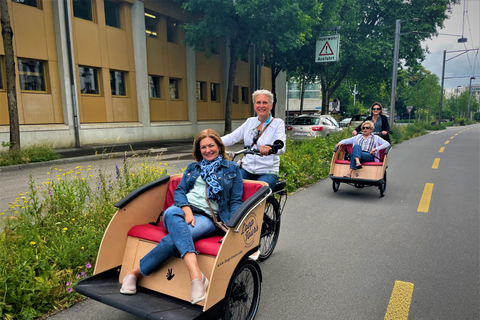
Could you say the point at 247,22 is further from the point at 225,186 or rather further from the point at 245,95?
the point at 225,186

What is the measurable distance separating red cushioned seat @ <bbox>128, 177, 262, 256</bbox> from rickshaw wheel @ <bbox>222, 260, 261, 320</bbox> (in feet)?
0.86

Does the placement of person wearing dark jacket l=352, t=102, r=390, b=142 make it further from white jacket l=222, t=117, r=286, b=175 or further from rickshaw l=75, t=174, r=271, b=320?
rickshaw l=75, t=174, r=271, b=320

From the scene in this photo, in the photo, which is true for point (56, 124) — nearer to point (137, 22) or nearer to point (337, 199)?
point (137, 22)

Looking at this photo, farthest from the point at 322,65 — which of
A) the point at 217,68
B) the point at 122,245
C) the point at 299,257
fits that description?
the point at 122,245

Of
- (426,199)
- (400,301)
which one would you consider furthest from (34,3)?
→ (400,301)

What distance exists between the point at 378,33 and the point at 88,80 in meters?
20.6

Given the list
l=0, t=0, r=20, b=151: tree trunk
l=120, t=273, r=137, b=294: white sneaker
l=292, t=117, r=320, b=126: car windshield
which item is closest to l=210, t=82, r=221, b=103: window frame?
l=292, t=117, r=320, b=126: car windshield

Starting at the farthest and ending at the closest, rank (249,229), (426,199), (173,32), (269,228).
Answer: (173,32)
(426,199)
(269,228)
(249,229)

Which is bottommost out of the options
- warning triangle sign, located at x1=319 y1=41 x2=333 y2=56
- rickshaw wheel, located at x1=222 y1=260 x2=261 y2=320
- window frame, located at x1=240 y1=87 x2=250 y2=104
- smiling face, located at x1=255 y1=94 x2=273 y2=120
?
rickshaw wheel, located at x1=222 y1=260 x2=261 y2=320

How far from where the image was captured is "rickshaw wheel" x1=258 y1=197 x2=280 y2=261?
12.7ft

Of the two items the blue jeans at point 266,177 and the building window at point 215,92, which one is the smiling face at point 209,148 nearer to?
the blue jeans at point 266,177

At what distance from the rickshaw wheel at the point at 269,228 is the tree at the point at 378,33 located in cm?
2029

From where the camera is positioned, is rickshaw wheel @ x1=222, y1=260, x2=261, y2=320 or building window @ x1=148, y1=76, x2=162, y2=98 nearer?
rickshaw wheel @ x1=222, y1=260, x2=261, y2=320

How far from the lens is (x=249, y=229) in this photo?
2.69 meters
